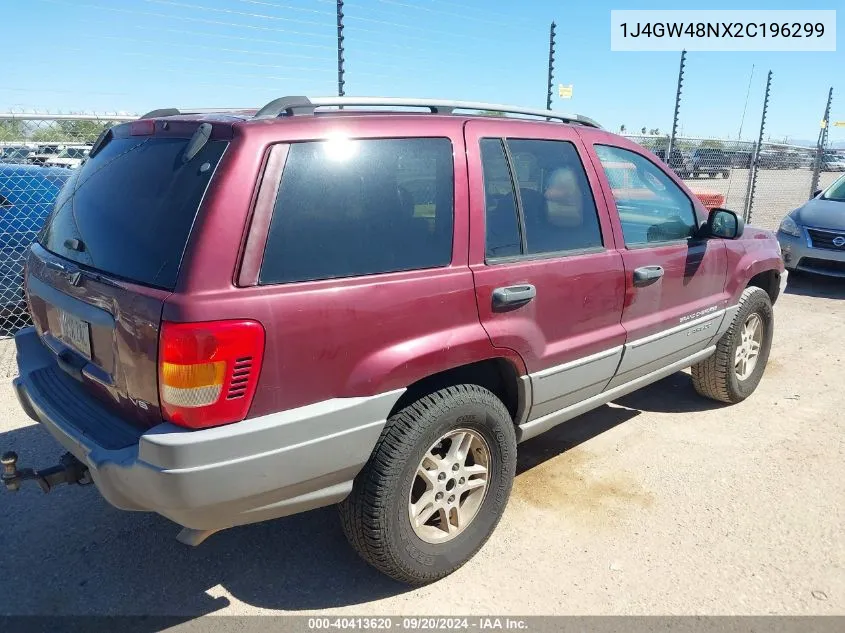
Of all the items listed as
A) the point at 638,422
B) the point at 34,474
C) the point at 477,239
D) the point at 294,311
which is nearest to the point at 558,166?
the point at 477,239

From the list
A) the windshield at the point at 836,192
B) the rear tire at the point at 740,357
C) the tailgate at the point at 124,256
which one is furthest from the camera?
the windshield at the point at 836,192

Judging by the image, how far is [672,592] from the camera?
2668 millimetres

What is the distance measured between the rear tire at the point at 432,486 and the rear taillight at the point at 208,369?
2.04ft

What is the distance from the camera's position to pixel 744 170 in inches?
510

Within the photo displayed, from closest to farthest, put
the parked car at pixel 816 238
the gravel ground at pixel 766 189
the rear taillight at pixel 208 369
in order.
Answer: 1. the rear taillight at pixel 208 369
2. the parked car at pixel 816 238
3. the gravel ground at pixel 766 189

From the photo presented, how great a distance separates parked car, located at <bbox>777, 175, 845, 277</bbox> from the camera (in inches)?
321

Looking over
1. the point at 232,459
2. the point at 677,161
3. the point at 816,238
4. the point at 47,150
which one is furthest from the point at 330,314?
the point at 677,161

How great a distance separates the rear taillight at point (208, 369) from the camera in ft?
6.54

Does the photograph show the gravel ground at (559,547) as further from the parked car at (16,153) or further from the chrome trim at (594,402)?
the parked car at (16,153)

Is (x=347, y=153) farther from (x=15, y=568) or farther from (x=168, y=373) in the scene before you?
(x=15, y=568)

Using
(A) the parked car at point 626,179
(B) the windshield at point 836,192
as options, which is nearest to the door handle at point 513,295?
(A) the parked car at point 626,179

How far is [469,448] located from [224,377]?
3.96 feet

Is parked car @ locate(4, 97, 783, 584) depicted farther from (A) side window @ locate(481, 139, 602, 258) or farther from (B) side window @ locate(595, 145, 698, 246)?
(B) side window @ locate(595, 145, 698, 246)

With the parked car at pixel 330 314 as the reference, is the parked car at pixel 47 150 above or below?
above
